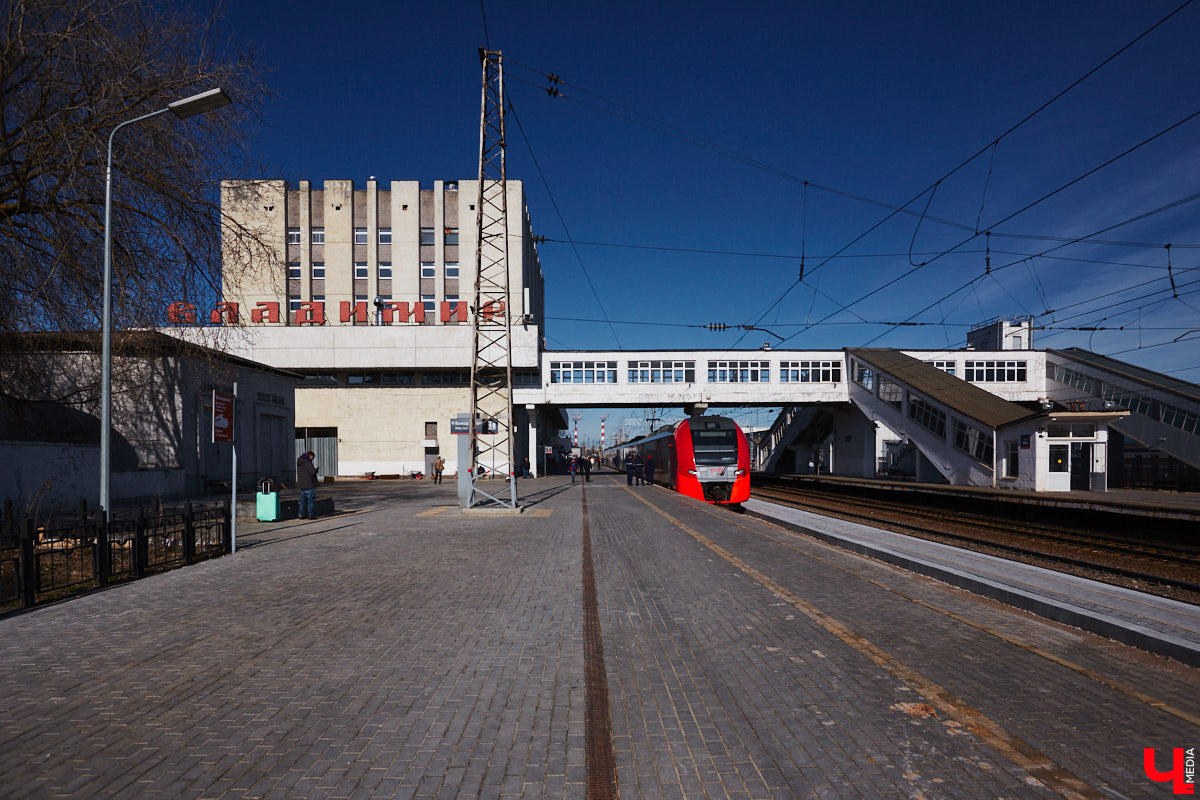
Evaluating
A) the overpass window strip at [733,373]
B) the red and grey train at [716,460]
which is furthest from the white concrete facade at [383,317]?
the red and grey train at [716,460]

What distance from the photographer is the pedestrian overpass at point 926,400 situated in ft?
98.4

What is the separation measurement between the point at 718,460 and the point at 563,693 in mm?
17903

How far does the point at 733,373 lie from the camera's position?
47219 mm

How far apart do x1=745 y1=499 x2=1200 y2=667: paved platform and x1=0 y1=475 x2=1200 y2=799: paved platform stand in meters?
0.21

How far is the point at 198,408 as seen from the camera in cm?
2564

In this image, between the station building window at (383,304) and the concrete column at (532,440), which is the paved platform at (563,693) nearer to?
the concrete column at (532,440)

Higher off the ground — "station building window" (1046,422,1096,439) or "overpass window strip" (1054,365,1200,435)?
"overpass window strip" (1054,365,1200,435)

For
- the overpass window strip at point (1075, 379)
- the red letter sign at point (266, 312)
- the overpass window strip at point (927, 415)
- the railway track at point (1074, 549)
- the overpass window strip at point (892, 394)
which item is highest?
the red letter sign at point (266, 312)

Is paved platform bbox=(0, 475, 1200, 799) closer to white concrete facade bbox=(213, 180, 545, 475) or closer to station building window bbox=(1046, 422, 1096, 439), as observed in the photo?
station building window bbox=(1046, 422, 1096, 439)

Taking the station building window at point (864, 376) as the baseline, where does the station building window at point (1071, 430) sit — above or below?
below

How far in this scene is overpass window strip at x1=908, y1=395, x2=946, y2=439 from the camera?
113ft

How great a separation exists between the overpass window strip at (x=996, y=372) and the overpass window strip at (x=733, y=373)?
1560cm

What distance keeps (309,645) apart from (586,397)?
40426 mm

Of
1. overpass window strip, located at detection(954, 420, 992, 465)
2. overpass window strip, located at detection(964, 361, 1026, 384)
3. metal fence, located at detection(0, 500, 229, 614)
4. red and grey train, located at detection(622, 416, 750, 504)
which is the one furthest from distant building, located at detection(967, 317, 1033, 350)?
metal fence, located at detection(0, 500, 229, 614)
